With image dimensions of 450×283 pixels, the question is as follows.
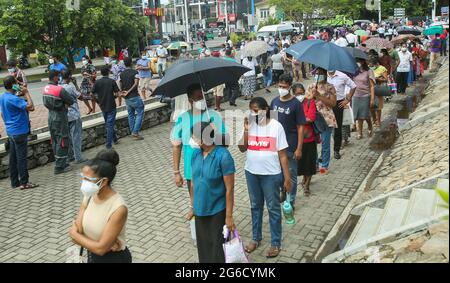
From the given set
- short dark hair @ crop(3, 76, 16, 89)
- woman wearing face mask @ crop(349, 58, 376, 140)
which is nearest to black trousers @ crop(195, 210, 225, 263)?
short dark hair @ crop(3, 76, 16, 89)

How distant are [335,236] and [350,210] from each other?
0.82 m

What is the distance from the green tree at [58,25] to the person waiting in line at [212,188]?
2315cm

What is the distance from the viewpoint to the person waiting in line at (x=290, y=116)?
5668 millimetres

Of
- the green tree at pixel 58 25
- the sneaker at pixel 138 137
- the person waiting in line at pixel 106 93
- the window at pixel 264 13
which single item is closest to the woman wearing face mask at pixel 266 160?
the person waiting in line at pixel 106 93

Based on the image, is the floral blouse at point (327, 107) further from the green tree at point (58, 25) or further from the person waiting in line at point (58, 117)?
the green tree at point (58, 25)

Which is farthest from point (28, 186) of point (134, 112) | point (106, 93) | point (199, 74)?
point (199, 74)

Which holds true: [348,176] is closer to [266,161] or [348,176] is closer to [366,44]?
[266,161]

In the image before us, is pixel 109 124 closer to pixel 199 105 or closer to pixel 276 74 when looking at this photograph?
pixel 199 105

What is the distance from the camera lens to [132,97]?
1055 centimetres

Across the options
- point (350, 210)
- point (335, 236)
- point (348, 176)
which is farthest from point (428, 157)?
point (335, 236)

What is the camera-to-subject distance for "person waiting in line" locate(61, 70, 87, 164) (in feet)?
28.5

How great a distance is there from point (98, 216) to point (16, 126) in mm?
4961

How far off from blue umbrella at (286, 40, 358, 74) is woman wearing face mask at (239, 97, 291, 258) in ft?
7.28

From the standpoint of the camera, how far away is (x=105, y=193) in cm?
345
